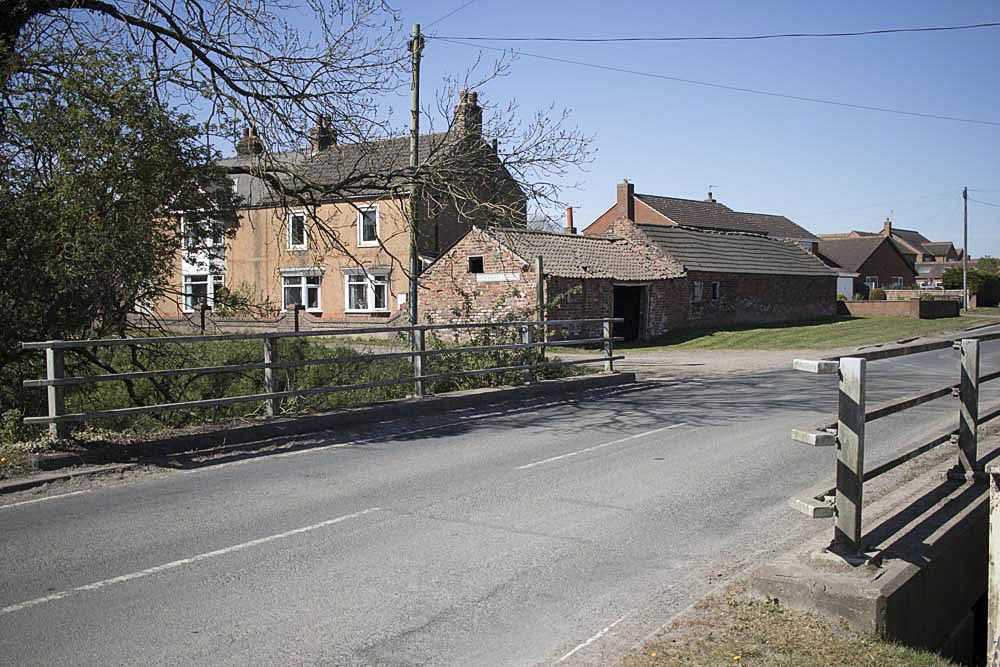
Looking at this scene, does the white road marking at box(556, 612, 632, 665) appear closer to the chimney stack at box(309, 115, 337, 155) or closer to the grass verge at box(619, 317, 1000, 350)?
the chimney stack at box(309, 115, 337, 155)

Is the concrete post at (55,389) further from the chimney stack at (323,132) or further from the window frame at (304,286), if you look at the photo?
the window frame at (304,286)

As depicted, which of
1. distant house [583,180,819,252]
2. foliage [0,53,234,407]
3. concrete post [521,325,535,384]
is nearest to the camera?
foliage [0,53,234,407]

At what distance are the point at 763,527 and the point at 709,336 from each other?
28.5 meters

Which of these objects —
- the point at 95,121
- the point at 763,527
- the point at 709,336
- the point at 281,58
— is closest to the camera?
the point at 763,527

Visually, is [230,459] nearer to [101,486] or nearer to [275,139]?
[101,486]

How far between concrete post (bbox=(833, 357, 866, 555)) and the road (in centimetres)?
98

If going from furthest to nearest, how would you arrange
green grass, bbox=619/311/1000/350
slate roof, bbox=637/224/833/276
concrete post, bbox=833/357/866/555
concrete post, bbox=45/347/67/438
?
slate roof, bbox=637/224/833/276 < green grass, bbox=619/311/1000/350 < concrete post, bbox=45/347/67/438 < concrete post, bbox=833/357/866/555

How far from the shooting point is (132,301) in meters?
12.6

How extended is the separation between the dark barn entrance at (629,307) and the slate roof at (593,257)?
852 millimetres

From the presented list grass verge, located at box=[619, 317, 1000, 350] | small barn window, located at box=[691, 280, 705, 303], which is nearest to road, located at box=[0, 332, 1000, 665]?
grass verge, located at box=[619, 317, 1000, 350]

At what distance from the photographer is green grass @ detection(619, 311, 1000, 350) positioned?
32.0m

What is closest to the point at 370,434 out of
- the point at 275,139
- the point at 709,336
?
the point at 275,139

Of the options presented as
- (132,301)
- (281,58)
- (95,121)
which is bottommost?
(132,301)

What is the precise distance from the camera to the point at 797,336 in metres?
34.9
